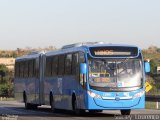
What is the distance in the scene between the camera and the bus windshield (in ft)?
87.4

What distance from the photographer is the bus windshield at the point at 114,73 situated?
26.6 m

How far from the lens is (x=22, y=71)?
39.5 m

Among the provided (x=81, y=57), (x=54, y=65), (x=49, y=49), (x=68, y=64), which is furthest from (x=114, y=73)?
(x=49, y=49)

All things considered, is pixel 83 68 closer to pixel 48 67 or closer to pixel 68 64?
pixel 68 64

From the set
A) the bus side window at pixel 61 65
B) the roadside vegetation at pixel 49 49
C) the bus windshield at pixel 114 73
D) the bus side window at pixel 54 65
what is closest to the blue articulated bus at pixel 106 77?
the bus windshield at pixel 114 73

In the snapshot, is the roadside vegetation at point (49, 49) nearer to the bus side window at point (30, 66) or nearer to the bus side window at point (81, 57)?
the bus side window at point (30, 66)

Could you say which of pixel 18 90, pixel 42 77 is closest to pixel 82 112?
pixel 42 77

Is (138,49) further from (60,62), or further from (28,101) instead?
(28,101)

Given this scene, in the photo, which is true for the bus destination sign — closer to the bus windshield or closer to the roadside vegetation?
the bus windshield

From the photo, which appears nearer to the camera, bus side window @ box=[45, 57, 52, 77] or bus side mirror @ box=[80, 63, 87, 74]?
bus side mirror @ box=[80, 63, 87, 74]

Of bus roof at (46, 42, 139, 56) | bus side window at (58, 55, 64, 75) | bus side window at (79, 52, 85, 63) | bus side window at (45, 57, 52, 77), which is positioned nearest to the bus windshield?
bus side window at (79, 52, 85, 63)

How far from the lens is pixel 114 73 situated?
26719 mm

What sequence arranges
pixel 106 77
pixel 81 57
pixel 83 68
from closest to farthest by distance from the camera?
pixel 83 68, pixel 106 77, pixel 81 57

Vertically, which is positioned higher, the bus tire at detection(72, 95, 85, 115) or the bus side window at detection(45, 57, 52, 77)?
the bus side window at detection(45, 57, 52, 77)
